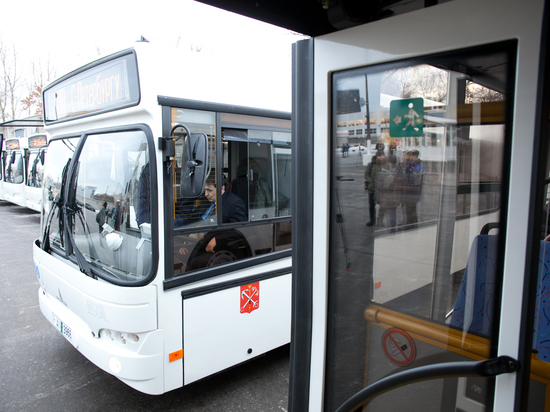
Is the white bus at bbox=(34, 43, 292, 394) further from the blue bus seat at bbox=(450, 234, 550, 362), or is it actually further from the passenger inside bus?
the blue bus seat at bbox=(450, 234, 550, 362)

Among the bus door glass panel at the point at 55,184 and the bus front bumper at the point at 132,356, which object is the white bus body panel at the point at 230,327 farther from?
the bus door glass panel at the point at 55,184

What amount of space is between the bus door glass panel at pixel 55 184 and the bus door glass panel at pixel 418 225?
276cm

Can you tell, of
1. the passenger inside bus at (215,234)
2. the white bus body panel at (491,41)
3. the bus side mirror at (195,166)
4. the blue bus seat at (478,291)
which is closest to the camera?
the white bus body panel at (491,41)

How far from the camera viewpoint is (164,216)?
2.75 metres

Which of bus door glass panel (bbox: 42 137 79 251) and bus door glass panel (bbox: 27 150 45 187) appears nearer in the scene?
bus door glass panel (bbox: 42 137 79 251)

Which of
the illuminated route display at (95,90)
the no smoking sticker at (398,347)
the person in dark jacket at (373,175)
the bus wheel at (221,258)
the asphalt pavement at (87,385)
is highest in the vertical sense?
the illuminated route display at (95,90)

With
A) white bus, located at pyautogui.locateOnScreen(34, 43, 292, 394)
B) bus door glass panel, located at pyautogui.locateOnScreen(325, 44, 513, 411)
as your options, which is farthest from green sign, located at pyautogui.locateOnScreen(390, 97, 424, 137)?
white bus, located at pyautogui.locateOnScreen(34, 43, 292, 394)

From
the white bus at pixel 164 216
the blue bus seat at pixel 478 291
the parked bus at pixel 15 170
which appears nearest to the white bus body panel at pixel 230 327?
the white bus at pixel 164 216

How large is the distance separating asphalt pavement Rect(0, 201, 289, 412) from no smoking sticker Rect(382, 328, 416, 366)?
2204mm

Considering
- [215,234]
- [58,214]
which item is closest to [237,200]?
[215,234]

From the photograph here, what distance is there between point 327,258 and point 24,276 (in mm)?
7287

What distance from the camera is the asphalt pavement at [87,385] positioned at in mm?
3275

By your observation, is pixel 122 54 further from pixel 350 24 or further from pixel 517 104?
pixel 517 104

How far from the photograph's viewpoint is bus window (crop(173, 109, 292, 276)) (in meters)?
2.98
